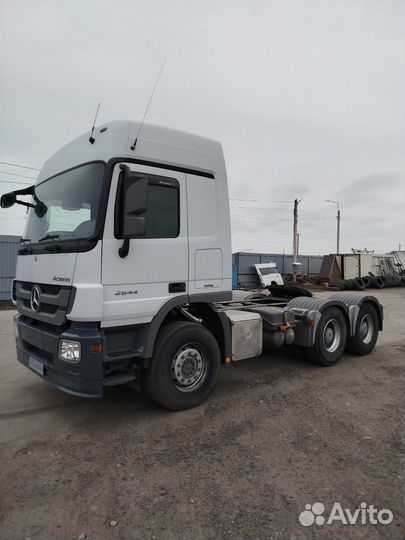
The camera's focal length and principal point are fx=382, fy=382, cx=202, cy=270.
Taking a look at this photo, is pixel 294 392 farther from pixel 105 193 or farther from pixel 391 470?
pixel 105 193

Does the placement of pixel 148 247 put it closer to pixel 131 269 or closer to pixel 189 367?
pixel 131 269

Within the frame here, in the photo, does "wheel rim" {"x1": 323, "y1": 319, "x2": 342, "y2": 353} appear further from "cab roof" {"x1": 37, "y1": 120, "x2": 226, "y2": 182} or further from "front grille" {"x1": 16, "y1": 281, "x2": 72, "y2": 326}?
"front grille" {"x1": 16, "y1": 281, "x2": 72, "y2": 326}

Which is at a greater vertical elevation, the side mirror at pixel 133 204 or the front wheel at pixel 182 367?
the side mirror at pixel 133 204

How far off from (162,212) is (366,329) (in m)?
4.99

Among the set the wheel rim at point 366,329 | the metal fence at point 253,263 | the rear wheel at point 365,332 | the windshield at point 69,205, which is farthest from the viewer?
the metal fence at point 253,263

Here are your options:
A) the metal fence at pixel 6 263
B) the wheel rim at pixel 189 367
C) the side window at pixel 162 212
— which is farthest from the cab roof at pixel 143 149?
the metal fence at pixel 6 263

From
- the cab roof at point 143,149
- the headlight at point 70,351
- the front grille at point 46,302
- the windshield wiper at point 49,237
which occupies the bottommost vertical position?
the headlight at point 70,351

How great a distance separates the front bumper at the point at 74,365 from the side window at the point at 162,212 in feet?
3.93

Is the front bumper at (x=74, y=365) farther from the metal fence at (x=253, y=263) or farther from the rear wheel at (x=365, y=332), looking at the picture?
the metal fence at (x=253, y=263)

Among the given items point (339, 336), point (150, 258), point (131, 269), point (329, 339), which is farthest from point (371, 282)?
point (131, 269)

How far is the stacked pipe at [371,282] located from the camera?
89.3 ft

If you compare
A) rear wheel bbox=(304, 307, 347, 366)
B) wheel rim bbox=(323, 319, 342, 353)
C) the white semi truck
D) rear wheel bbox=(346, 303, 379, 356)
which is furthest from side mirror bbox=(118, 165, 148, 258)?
rear wheel bbox=(346, 303, 379, 356)

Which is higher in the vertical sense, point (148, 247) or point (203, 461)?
point (148, 247)

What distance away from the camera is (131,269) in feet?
12.9
